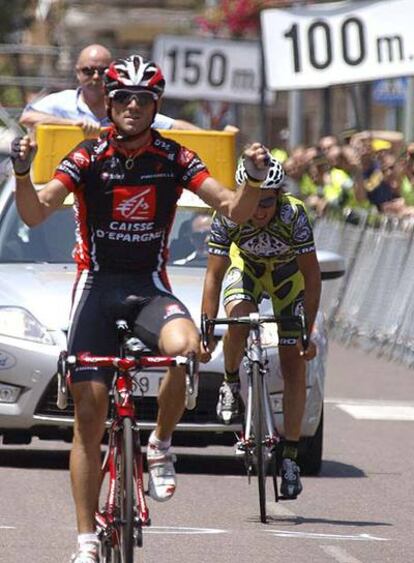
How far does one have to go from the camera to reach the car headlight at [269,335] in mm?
12047

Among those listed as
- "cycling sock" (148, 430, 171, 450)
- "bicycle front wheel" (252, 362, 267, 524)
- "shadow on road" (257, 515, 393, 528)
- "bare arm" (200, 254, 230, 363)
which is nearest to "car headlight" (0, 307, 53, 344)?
"bare arm" (200, 254, 230, 363)

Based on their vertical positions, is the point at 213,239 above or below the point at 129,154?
below

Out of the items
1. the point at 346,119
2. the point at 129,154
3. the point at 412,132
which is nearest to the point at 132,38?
the point at 346,119

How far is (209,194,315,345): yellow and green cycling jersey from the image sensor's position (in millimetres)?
10953

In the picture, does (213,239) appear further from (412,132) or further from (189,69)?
(412,132)

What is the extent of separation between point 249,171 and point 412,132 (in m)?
24.7

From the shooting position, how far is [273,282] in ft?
37.0

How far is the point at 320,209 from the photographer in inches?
994

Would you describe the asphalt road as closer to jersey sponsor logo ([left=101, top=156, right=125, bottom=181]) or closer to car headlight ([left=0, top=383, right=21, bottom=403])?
car headlight ([left=0, top=383, right=21, bottom=403])

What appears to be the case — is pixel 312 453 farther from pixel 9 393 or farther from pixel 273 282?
pixel 9 393

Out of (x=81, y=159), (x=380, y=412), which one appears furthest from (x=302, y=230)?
(x=380, y=412)

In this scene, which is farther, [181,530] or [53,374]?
[53,374]

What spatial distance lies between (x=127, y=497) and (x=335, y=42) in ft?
55.9

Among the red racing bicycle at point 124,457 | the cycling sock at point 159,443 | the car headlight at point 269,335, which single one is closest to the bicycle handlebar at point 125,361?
the red racing bicycle at point 124,457
